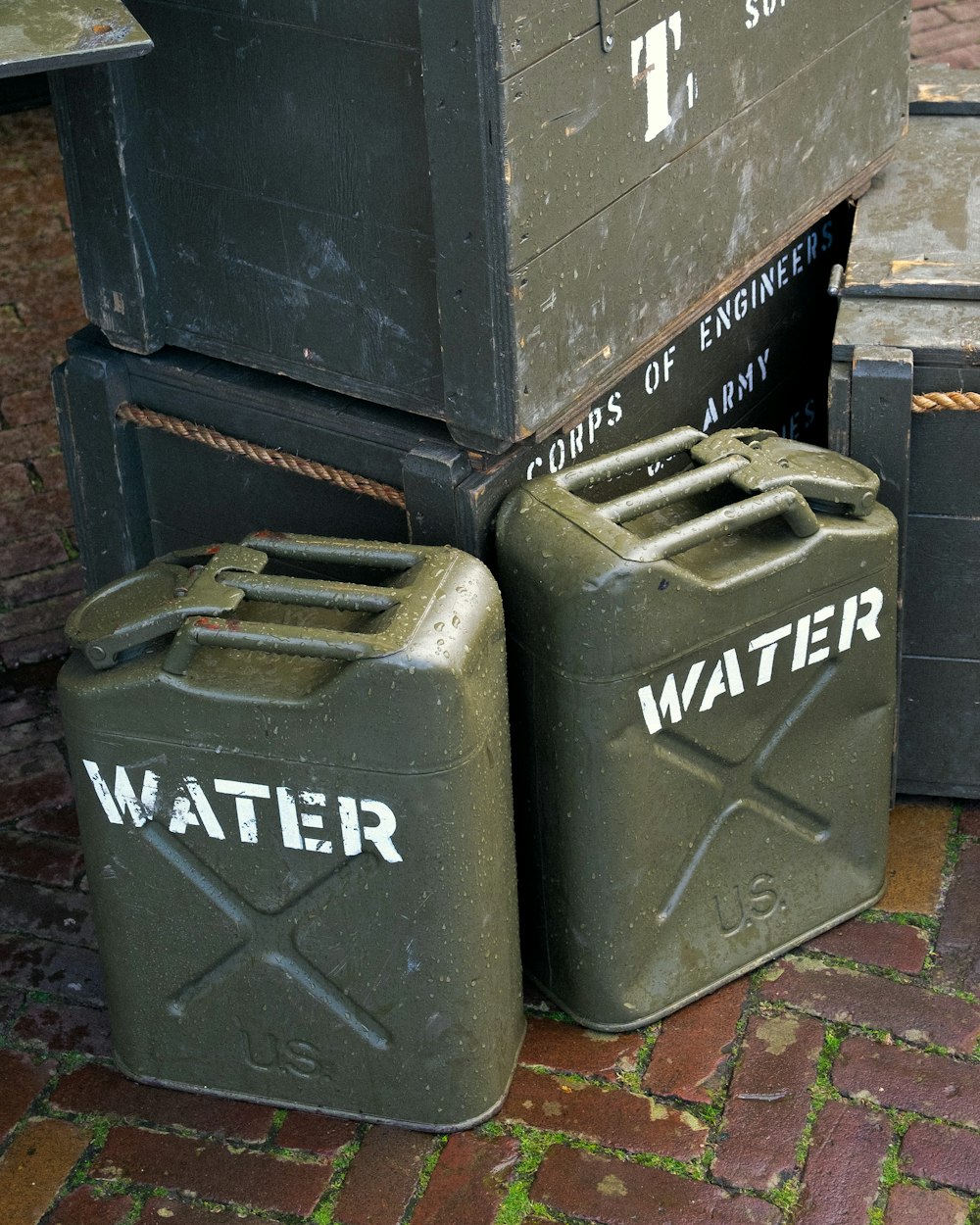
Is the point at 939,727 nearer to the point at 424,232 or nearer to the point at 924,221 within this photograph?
the point at 924,221

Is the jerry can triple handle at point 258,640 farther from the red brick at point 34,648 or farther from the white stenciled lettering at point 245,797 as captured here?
the red brick at point 34,648

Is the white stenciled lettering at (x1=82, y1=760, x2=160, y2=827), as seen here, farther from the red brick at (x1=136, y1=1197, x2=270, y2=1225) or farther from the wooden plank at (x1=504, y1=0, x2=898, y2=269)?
the wooden plank at (x1=504, y1=0, x2=898, y2=269)

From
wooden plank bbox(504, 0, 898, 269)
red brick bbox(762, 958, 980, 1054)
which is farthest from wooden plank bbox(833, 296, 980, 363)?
red brick bbox(762, 958, 980, 1054)

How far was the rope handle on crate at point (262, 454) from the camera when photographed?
3125 millimetres

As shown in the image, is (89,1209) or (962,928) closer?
(89,1209)

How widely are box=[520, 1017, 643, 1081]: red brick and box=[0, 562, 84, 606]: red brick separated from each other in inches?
72.4

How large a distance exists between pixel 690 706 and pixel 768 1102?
73cm

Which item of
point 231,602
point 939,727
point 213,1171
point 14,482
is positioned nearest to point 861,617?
point 939,727

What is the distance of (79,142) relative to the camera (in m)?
3.16

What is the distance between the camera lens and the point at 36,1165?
9.82 feet

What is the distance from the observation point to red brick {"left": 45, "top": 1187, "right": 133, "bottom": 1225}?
9.47ft

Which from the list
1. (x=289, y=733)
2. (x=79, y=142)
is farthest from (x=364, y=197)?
(x=289, y=733)

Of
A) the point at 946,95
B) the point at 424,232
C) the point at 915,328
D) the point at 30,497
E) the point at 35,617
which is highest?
the point at 424,232

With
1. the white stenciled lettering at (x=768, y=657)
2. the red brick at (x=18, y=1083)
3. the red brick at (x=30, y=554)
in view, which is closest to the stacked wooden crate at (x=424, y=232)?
the white stenciled lettering at (x=768, y=657)
